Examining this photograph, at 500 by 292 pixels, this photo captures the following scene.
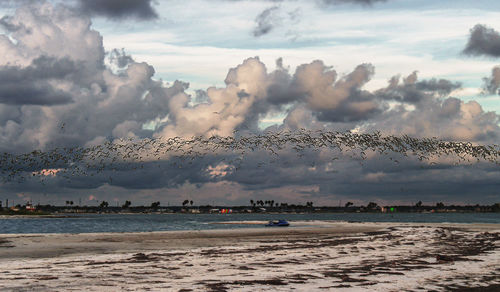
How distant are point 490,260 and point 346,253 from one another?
1251 cm

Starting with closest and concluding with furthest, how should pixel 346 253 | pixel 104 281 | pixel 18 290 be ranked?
pixel 18 290
pixel 104 281
pixel 346 253

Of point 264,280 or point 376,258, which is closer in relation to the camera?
point 264,280

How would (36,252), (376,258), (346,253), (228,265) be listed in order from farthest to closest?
(36,252), (346,253), (376,258), (228,265)

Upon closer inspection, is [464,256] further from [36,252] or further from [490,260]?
[36,252]

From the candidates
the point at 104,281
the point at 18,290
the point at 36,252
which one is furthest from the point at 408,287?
the point at 36,252

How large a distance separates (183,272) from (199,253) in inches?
591

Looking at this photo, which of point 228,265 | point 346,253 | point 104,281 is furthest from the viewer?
point 346,253

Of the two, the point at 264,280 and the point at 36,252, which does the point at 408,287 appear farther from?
the point at 36,252

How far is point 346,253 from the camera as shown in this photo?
49312 millimetres

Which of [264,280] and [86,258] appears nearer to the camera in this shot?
[264,280]

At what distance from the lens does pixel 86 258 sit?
4631cm

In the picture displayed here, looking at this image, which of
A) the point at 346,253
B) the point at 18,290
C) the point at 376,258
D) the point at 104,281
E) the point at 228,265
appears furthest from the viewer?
the point at 346,253

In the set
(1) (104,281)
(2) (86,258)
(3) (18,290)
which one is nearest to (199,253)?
Result: (2) (86,258)

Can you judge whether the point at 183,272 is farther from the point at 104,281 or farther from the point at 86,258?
the point at 86,258
